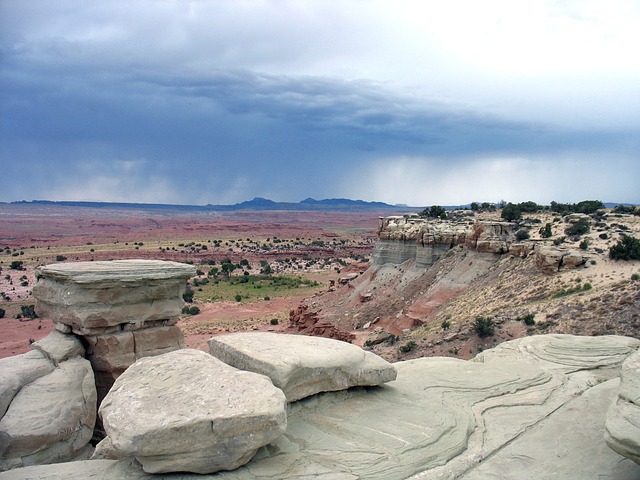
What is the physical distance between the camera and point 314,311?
33.7 m

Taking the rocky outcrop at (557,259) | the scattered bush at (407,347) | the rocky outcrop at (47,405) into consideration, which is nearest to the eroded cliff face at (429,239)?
the rocky outcrop at (557,259)

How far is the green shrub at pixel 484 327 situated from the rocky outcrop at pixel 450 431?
24.6 ft

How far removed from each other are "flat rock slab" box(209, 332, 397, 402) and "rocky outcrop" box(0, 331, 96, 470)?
2.95 meters

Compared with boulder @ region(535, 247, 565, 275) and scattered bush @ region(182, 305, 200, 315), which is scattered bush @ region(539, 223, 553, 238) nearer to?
boulder @ region(535, 247, 565, 275)

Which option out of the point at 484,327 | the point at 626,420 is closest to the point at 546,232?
the point at 484,327

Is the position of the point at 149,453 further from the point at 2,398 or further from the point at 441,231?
the point at 441,231

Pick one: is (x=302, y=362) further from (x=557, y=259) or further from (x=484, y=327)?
(x=557, y=259)

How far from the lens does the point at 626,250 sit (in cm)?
2206

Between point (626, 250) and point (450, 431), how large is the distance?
18042 millimetres

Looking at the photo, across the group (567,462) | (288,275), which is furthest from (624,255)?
(288,275)

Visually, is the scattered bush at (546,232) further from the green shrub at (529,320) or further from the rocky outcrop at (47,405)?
the rocky outcrop at (47,405)

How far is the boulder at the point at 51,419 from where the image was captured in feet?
27.3

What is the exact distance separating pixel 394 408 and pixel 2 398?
273 inches

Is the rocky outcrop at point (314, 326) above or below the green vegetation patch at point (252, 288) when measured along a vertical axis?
above
